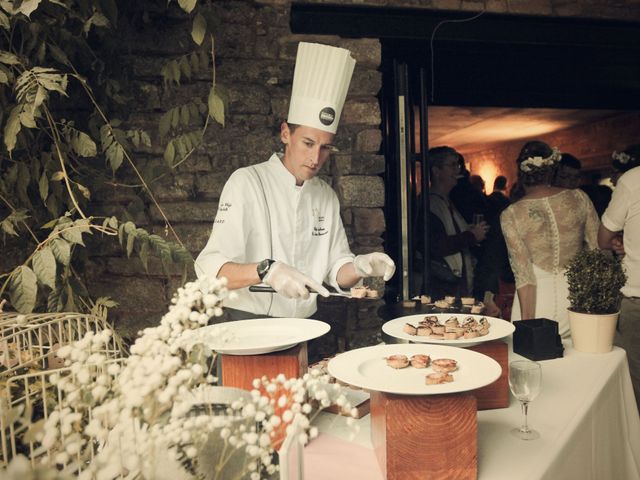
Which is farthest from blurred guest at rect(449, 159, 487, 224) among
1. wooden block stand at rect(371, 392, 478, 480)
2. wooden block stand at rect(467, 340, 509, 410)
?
wooden block stand at rect(371, 392, 478, 480)

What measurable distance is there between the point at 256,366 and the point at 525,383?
0.59 meters

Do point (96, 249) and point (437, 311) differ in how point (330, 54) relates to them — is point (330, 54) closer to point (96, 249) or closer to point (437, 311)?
point (437, 311)

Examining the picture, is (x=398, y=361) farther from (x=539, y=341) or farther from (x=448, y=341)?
(x=539, y=341)

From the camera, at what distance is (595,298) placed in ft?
5.52

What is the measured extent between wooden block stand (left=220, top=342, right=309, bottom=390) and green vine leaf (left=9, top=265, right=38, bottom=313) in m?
0.90

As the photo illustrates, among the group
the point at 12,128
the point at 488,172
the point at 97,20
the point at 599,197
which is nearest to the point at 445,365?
the point at 12,128

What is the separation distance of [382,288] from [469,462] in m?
1.86

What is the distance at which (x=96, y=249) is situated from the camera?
2.57 metres

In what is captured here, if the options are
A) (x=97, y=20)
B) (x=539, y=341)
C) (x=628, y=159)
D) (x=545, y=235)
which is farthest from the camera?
(x=628, y=159)

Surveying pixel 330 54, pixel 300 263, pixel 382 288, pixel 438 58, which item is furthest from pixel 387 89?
pixel 300 263

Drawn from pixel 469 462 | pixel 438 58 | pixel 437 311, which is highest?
pixel 438 58

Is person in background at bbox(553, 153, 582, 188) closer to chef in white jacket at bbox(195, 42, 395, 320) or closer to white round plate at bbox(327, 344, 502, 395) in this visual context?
chef in white jacket at bbox(195, 42, 395, 320)

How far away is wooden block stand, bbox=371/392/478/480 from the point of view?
0.91 metres

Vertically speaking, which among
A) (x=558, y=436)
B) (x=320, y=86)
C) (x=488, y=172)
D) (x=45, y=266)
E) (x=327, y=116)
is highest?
(x=488, y=172)
